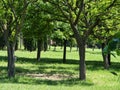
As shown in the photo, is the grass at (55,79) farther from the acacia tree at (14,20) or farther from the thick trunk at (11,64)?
the acacia tree at (14,20)

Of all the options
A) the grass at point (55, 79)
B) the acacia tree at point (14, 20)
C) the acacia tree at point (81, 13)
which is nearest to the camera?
the grass at point (55, 79)

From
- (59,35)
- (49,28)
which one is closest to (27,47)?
(59,35)

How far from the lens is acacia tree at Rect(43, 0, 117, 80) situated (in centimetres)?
1833

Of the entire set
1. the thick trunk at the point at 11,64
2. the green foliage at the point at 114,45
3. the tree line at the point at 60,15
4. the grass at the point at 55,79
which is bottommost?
the grass at the point at 55,79

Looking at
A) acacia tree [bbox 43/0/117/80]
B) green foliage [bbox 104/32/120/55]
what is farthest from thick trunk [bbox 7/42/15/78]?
green foliage [bbox 104/32/120/55]

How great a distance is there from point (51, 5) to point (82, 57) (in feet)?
11.5

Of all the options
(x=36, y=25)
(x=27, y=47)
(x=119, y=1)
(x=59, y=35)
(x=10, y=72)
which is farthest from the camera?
→ (x=27, y=47)

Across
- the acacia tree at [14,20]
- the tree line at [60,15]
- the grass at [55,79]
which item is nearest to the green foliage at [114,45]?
the grass at [55,79]

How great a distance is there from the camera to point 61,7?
64.5ft

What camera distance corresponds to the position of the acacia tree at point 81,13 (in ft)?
60.1

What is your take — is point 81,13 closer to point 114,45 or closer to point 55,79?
point 55,79

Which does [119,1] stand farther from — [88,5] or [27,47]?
[27,47]

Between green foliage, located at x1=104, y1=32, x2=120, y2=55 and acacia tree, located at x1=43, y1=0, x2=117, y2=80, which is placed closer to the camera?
green foliage, located at x1=104, y1=32, x2=120, y2=55

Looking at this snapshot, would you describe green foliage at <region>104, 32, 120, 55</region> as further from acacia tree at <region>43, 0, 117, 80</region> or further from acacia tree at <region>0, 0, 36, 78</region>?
acacia tree at <region>0, 0, 36, 78</region>
